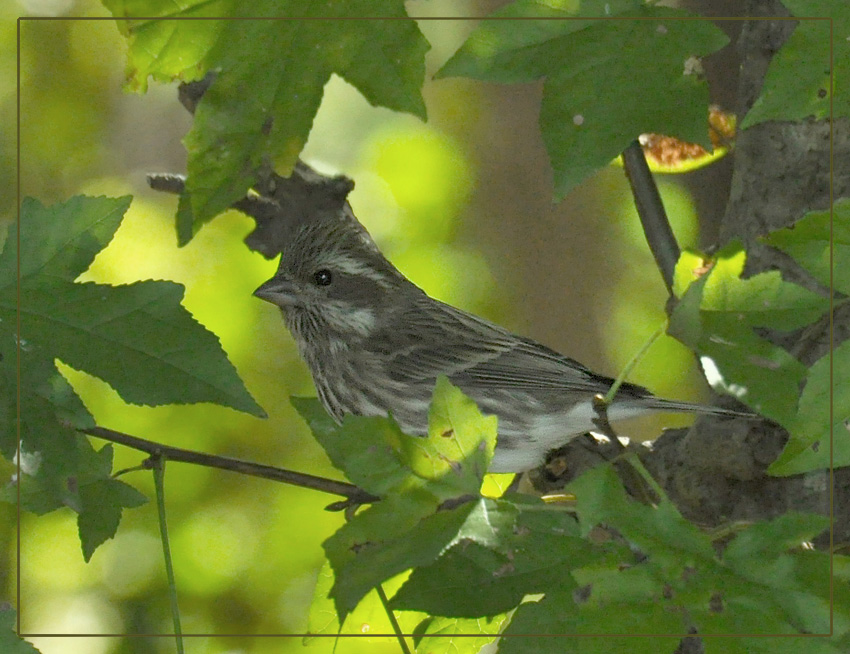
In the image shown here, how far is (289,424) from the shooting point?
5.02 meters

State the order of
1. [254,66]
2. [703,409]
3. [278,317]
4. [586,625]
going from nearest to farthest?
[586,625]
[254,66]
[703,409]
[278,317]

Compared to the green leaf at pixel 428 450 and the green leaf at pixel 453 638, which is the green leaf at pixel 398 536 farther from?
the green leaf at pixel 453 638

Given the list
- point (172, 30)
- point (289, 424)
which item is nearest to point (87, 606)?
point (289, 424)

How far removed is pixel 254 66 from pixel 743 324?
4.76ft

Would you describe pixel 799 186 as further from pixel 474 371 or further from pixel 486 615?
pixel 486 615

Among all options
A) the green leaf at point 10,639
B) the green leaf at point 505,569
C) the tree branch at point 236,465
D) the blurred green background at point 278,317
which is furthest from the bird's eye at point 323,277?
the green leaf at point 505,569

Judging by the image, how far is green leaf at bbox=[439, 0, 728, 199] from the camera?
2498 millimetres

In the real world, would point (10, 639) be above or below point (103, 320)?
below

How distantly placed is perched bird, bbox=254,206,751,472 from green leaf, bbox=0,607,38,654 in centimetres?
180

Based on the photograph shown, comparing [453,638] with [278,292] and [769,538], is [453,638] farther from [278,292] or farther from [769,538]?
[278,292]

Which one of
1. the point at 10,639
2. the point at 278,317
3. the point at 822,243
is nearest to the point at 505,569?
the point at 822,243

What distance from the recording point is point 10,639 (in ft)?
7.46

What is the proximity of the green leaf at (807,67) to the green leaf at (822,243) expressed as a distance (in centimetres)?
28

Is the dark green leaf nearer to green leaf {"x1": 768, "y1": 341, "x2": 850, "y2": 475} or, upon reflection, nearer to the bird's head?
the bird's head
